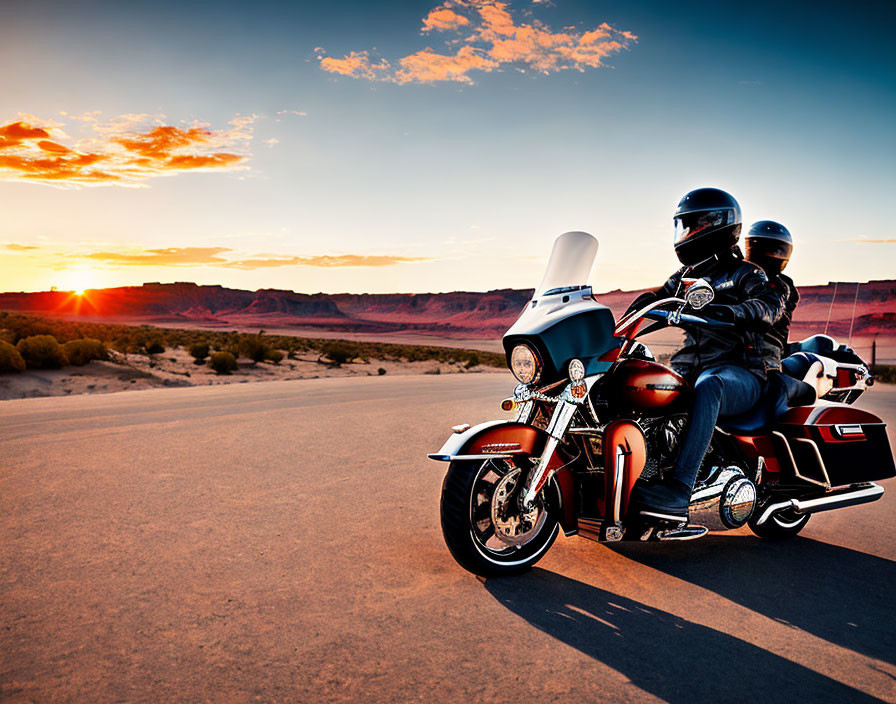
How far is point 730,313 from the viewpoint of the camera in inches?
172

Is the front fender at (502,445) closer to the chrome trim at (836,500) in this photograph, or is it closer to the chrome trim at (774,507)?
the chrome trim at (774,507)

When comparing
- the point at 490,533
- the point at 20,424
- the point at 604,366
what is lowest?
the point at 20,424

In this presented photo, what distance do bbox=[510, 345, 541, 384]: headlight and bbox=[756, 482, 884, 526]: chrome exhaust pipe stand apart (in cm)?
214

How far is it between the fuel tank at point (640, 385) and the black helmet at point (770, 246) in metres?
2.65

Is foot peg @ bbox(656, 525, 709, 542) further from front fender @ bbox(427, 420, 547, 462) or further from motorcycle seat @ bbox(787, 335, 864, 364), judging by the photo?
motorcycle seat @ bbox(787, 335, 864, 364)

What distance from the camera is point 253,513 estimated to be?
5.54 metres

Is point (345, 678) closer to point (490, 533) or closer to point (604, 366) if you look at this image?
point (490, 533)

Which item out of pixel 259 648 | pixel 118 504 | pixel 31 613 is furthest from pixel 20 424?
pixel 259 648

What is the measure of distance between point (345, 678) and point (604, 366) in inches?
87.5

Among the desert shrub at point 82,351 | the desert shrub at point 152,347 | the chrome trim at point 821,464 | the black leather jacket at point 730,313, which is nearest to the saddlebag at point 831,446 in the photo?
the chrome trim at point 821,464

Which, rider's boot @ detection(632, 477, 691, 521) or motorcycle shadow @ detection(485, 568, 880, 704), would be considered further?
rider's boot @ detection(632, 477, 691, 521)

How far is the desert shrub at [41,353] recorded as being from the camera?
704 inches

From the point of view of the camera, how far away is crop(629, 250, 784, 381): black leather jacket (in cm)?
444

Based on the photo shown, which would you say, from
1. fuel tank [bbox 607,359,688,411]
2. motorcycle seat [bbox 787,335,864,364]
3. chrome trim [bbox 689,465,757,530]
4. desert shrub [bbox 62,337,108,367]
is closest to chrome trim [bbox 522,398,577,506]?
fuel tank [bbox 607,359,688,411]
